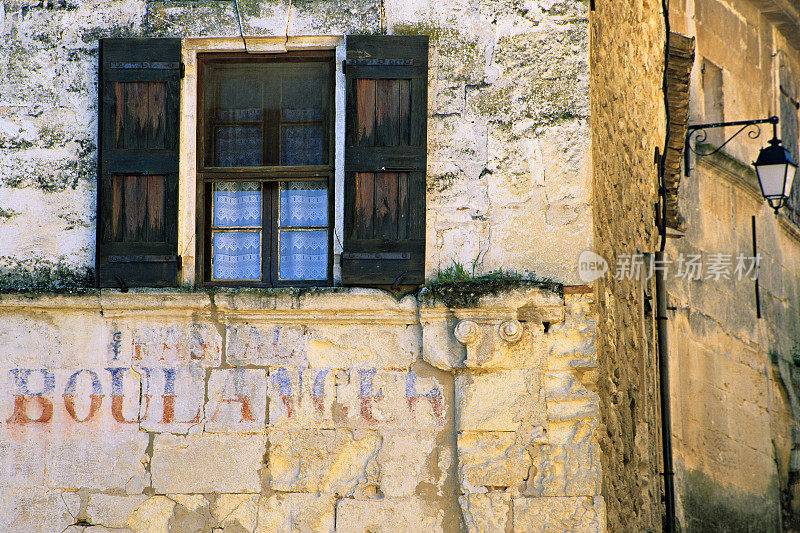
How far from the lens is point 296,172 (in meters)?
6.09

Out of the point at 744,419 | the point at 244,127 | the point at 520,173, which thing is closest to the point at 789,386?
the point at 744,419

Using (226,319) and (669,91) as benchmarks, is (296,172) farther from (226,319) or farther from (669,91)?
(669,91)

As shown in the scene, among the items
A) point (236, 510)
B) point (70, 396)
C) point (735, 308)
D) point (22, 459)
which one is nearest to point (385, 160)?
point (236, 510)

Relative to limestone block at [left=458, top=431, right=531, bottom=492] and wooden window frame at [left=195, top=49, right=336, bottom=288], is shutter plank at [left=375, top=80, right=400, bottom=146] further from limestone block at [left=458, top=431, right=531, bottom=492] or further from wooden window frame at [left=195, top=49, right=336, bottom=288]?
limestone block at [left=458, top=431, right=531, bottom=492]

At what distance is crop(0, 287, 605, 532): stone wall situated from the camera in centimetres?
564

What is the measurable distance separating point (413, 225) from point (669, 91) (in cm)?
330

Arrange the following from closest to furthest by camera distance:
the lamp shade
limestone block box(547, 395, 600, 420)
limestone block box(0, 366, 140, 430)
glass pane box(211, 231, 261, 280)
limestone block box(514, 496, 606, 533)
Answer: limestone block box(514, 496, 606, 533), limestone block box(547, 395, 600, 420), limestone block box(0, 366, 140, 430), glass pane box(211, 231, 261, 280), the lamp shade

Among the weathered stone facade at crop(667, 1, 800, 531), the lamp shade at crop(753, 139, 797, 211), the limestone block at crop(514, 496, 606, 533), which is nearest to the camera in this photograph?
the limestone block at crop(514, 496, 606, 533)

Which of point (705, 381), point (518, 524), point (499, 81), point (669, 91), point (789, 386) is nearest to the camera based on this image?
point (518, 524)

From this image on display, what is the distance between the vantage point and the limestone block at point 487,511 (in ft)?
18.3

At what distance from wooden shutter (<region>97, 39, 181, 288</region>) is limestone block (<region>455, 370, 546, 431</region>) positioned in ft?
5.82

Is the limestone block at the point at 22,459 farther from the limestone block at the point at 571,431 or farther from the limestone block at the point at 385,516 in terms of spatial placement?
the limestone block at the point at 571,431

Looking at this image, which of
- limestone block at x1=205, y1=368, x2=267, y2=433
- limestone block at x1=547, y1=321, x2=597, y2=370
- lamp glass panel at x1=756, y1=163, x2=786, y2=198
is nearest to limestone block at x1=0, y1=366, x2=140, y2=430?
limestone block at x1=205, y1=368, x2=267, y2=433

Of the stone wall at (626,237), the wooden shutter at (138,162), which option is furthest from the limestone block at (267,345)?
the stone wall at (626,237)
